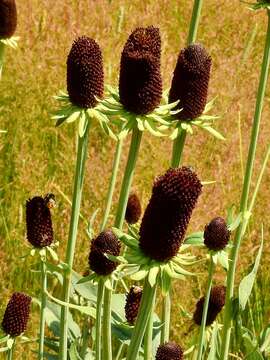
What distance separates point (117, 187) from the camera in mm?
3342

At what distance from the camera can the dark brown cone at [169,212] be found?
4.00ft

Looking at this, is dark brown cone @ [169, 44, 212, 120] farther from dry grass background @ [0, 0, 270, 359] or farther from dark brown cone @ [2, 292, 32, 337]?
dry grass background @ [0, 0, 270, 359]

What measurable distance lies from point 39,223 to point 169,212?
1.91 ft

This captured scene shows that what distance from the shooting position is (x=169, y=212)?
1.26m

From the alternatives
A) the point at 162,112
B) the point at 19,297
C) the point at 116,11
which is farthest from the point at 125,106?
the point at 116,11

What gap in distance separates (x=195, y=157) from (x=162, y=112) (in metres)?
1.87

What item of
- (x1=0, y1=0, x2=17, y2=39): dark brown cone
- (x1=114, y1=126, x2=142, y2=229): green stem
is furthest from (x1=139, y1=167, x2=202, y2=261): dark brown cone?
(x1=0, y1=0, x2=17, y2=39): dark brown cone

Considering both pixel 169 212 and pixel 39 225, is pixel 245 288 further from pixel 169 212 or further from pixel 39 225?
pixel 169 212

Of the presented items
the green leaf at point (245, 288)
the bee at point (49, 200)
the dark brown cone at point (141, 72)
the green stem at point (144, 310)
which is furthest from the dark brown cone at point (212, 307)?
the green stem at point (144, 310)

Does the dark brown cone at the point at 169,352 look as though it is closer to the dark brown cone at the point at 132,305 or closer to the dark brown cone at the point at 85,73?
the dark brown cone at the point at 132,305

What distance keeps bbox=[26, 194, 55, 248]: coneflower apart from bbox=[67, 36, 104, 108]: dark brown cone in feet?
Result: 0.87

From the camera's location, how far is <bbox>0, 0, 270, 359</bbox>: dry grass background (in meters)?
3.12

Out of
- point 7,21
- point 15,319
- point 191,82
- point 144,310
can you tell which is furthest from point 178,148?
point 7,21

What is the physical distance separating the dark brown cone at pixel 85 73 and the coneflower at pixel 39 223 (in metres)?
0.27
